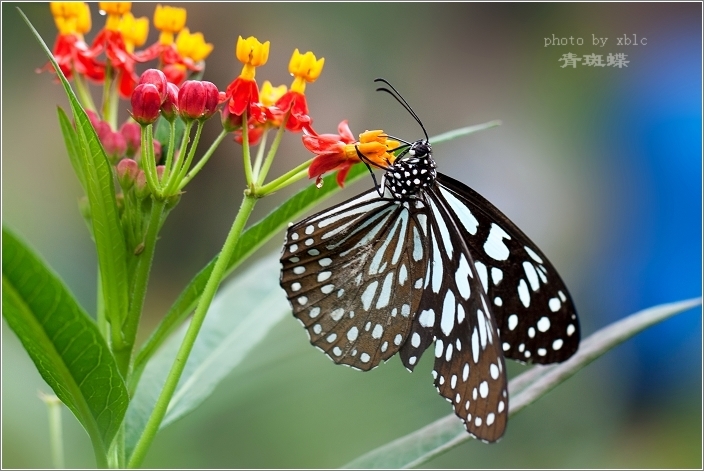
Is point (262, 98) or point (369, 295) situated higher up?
point (262, 98)

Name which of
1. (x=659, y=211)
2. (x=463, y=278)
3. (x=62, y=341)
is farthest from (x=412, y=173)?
(x=659, y=211)

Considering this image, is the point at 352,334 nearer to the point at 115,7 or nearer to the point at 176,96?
the point at 176,96

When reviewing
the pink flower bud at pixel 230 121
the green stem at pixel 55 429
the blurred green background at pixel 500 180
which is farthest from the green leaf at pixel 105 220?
the blurred green background at pixel 500 180

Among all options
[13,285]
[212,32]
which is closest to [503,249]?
[13,285]

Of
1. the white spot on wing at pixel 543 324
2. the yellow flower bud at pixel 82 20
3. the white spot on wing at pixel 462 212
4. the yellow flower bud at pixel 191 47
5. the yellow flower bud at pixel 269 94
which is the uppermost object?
the yellow flower bud at pixel 82 20

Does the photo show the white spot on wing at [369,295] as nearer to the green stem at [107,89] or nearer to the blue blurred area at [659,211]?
the green stem at [107,89]

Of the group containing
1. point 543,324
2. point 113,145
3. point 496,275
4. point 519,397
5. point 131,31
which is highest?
point 131,31

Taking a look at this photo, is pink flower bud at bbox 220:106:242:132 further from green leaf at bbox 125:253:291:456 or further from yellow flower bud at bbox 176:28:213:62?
green leaf at bbox 125:253:291:456
